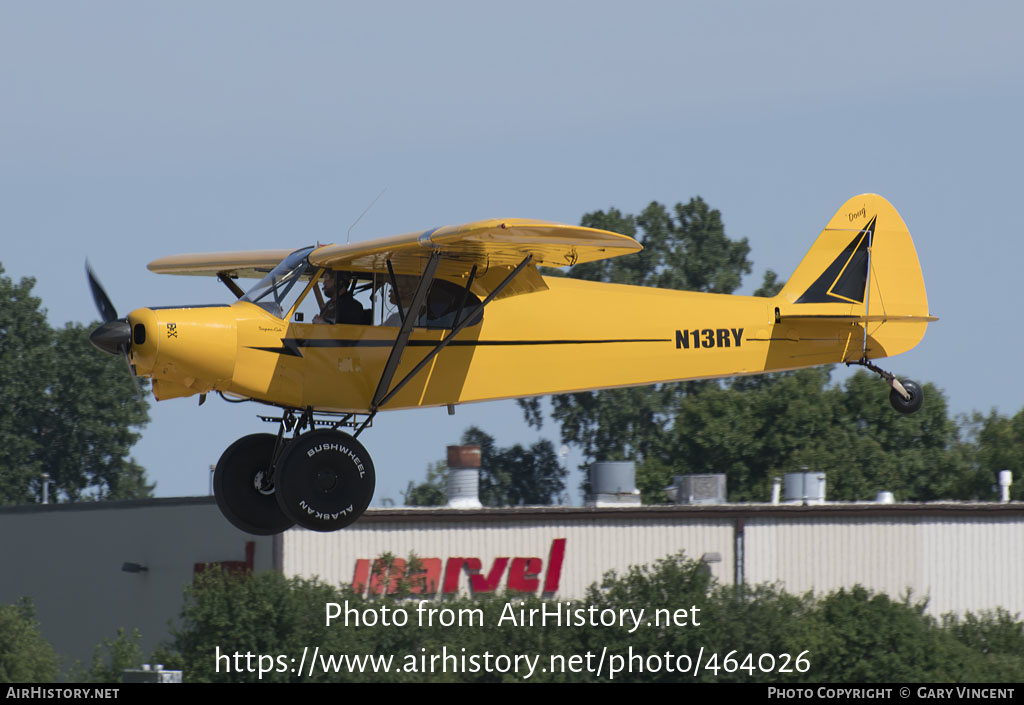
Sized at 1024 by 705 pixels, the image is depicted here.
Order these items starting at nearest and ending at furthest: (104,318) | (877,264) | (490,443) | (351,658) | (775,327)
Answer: (104,318) → (775,327) → (877,264) → (351,658) → (490,443)

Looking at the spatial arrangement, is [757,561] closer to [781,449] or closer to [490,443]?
[781,449]

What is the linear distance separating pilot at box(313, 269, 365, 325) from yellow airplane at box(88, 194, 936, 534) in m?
0.01

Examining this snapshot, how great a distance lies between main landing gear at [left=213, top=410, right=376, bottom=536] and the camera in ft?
51.0

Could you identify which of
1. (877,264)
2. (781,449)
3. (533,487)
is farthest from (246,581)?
(533,487)

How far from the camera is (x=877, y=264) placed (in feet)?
68.6

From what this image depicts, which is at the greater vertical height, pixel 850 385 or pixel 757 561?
pixel 850 385

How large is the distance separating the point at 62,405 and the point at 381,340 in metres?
61.9

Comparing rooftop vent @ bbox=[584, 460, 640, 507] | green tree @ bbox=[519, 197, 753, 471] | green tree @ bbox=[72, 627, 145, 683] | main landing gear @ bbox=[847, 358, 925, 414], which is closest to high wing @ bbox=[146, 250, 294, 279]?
main landing gear @ bbox=[847, 358, 925, 414]

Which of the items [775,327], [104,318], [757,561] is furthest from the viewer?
[757,561]

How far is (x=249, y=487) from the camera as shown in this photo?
16.3 metres

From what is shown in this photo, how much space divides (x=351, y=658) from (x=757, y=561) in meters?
10.5

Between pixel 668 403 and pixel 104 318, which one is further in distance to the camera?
pixel 668 403

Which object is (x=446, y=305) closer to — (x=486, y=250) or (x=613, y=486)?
(x=486, y=250)

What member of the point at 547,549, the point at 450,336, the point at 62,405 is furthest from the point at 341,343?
the point at 62,405
